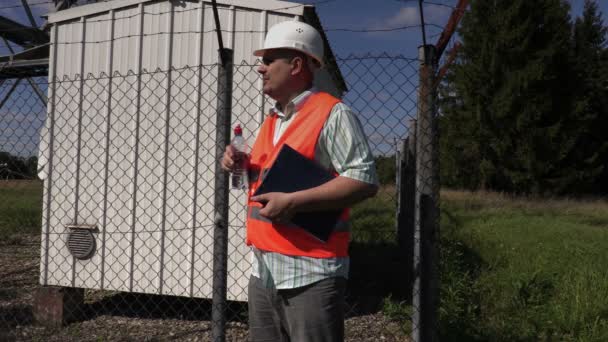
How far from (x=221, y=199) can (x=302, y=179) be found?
125cm

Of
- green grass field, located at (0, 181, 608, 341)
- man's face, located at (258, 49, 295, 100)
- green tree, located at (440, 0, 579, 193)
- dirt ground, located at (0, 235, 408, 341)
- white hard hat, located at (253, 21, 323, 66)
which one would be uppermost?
green tree, located at (440, 0, 579, 193)

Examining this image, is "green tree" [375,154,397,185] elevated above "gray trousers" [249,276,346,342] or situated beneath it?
elevated above

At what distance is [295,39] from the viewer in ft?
6.44

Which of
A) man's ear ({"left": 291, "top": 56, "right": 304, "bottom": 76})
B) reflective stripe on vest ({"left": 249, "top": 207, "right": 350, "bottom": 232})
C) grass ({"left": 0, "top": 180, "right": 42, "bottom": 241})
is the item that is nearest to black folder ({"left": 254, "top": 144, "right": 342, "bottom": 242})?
reflective stripe on vest ({"left": 249, "top": 207, "right": 350, "bottom": 232})

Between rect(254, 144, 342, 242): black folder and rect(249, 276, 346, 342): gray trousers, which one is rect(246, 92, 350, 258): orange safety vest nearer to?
rect(254, 144, 342, 242): black folder

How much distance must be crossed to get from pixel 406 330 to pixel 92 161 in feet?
10.8

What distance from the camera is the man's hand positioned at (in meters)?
1.85

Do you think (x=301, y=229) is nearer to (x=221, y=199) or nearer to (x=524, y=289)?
(x=221, y=199)

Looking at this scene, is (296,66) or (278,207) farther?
(296,66)

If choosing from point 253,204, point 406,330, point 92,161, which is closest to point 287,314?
point 253,204

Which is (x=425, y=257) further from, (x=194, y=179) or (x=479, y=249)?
(x=479, y=249)

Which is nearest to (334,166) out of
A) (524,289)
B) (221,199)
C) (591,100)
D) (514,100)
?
(221,199)

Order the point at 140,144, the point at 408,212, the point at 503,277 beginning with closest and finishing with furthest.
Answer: the point at 140,144 → the point at 503,277 → the point at 408,212

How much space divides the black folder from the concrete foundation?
3876 millimetres
